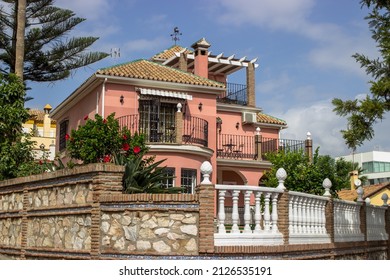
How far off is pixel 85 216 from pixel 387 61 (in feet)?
24.5

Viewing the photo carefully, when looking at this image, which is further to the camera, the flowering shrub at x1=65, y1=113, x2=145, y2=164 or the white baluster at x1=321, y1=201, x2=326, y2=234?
the flowering shrub at x1=65, y1=113, x2=145, y2=164

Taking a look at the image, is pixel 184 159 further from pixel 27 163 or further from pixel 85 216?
pixel 85 216

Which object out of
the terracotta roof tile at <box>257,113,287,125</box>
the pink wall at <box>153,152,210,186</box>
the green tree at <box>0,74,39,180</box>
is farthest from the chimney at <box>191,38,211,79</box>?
the green tree at <box>0,74,39,180</box>

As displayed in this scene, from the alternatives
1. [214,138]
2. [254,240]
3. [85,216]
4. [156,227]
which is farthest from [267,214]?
[214,138]

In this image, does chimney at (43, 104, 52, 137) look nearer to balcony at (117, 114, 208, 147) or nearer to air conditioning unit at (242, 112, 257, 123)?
air conditioning unit at (242, 112, 257, 123)

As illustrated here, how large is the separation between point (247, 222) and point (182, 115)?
1447 cm

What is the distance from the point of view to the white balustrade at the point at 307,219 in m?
12.5

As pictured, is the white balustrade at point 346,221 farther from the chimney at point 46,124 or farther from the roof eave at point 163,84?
the chimney at point 46,124

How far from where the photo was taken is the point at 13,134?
19.4m

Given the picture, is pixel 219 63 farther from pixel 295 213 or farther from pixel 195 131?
pixel 295 213

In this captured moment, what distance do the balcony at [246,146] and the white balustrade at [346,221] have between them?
1322 centimetres

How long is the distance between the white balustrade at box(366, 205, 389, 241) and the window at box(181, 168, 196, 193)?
27.0 ft

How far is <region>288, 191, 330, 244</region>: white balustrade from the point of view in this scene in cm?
1245

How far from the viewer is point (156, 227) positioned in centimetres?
1084
